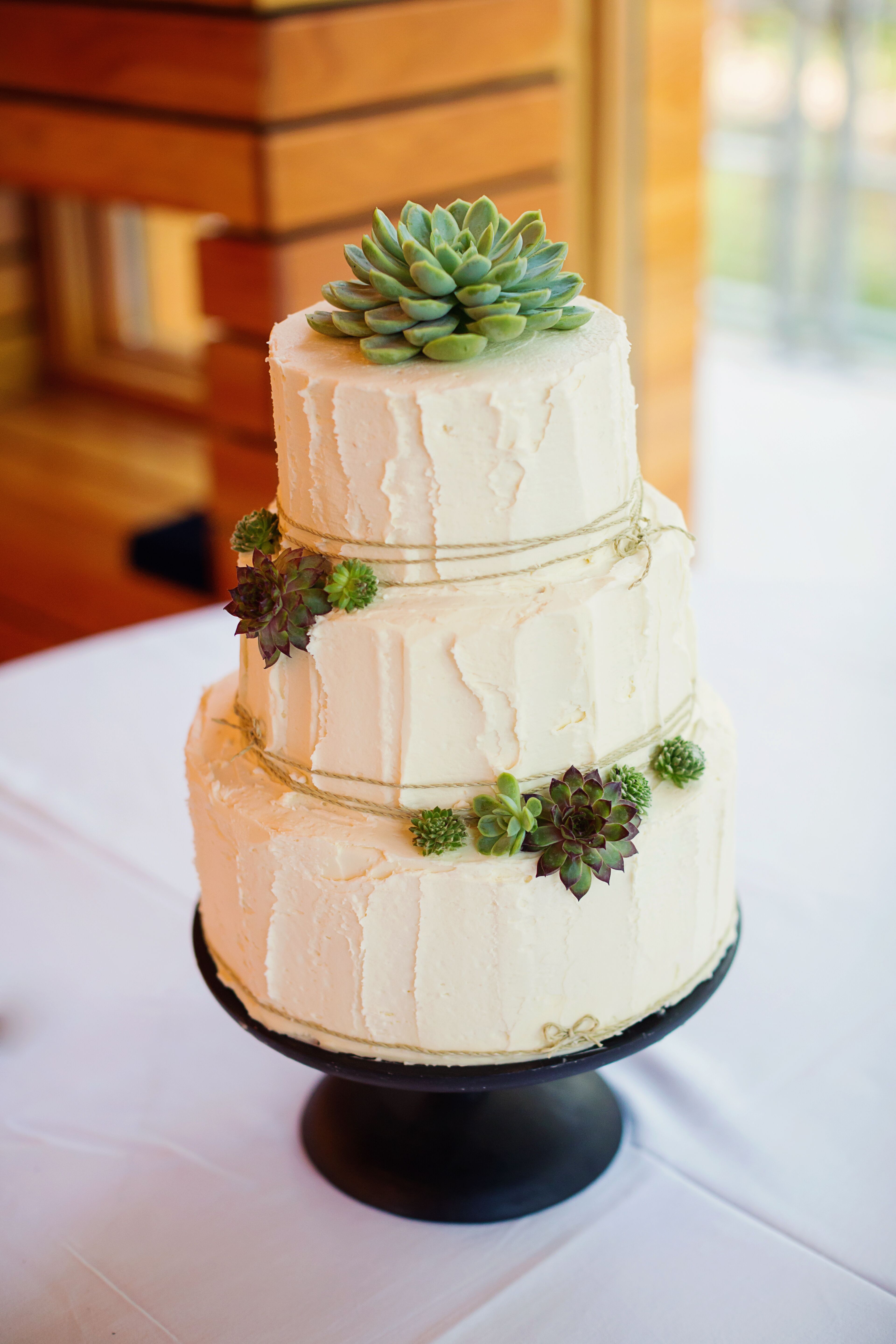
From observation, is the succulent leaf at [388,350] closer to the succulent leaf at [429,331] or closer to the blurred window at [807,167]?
the succulent leaf at [429,331]

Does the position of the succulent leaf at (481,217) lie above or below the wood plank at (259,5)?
below

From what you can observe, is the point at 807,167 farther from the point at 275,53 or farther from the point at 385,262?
the point at 385,262

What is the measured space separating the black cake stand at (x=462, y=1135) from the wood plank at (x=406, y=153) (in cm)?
156

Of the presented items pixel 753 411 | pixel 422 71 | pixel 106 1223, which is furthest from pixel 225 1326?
pixel 753 411

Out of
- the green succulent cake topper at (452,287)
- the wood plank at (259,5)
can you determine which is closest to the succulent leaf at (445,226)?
the green succulent cake topper at (452,287)

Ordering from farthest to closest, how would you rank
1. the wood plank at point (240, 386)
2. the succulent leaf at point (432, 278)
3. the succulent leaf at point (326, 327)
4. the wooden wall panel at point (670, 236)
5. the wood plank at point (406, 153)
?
the wooden wall panel at point (670, 236)
the wood plank at point (240, 386)
the wood plank at point (406, 153)
the succulent leaf at point (326, 327)
the succulent leaf at point (432, 278)

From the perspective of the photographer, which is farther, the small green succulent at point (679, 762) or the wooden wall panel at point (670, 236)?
the wooden wall panel at point (670, 236)

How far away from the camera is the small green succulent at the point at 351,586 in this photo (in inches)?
37.1

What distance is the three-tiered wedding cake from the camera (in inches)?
36.7

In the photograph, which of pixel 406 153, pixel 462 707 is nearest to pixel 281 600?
pixel 462 707

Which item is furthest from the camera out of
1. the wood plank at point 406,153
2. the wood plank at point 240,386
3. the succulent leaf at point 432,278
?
the wood plank at point 240,386

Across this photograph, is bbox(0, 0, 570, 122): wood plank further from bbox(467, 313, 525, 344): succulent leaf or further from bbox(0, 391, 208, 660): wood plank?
bbox(467, 313, 525, 344): succulent leaf

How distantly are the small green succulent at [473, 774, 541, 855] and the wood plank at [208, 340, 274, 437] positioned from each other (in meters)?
1.74

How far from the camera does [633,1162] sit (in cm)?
118
